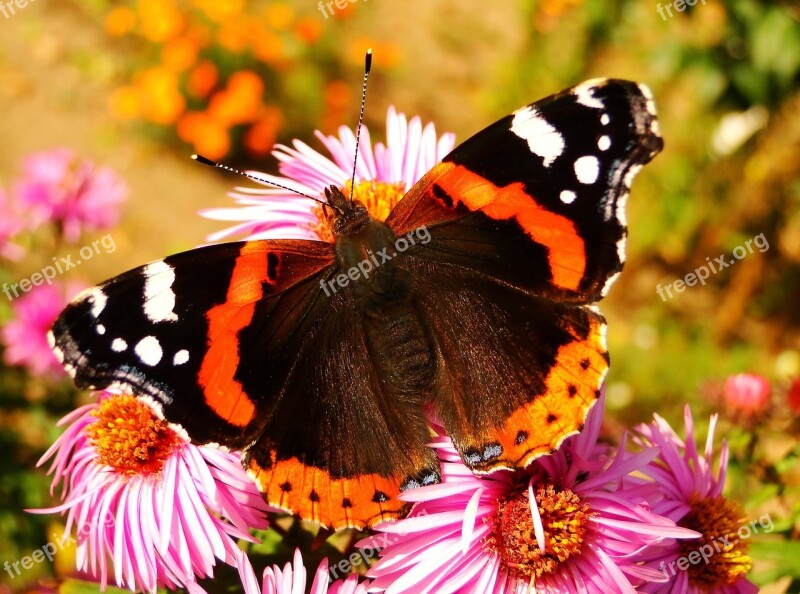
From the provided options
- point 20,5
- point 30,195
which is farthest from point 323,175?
point 20,5

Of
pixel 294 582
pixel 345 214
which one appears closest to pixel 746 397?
pixel 345 214

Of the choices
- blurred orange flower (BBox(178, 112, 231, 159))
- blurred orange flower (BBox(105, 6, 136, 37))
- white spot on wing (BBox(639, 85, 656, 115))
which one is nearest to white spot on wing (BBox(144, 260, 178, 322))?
white spot on wing (BBox(639, 85, 656, 115))

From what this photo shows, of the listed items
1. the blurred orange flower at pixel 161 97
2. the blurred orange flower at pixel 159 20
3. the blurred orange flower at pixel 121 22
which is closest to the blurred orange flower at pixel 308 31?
the blurred orange flower at pixel 159 20

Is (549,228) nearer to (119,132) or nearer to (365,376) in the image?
(365,376)

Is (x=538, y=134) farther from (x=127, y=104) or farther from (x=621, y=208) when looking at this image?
(x=127, y=104)

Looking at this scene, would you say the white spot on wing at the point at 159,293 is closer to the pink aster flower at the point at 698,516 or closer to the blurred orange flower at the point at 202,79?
the pink aster flower at the point at 698,516

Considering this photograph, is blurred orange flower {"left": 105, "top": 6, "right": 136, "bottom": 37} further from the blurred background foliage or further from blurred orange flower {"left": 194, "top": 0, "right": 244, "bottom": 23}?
blurred orange flower {"left": 194, "top": 0, "right": 244, "bottom": 23}

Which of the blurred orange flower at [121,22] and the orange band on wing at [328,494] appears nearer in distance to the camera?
the orange band on wing at [328,494]
